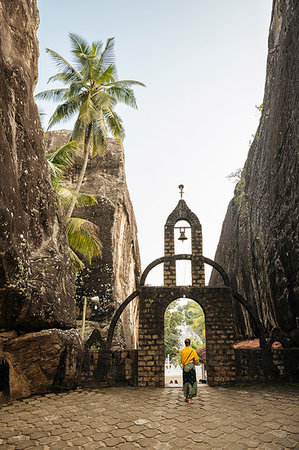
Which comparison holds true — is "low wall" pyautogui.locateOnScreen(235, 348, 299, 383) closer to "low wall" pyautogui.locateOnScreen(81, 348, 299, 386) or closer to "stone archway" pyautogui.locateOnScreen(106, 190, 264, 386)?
"low wall" pyautogui.locateOnScreen(81, 348, 299, 386)

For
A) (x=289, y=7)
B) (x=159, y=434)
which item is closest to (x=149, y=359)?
(x=159, y=434)

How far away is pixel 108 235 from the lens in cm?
1362

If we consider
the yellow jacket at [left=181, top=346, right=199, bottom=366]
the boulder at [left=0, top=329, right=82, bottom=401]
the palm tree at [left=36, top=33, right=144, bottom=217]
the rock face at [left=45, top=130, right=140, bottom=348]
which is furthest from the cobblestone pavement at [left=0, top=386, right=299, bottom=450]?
the palm tree at [left=36, top=33, right=144, bottom=217]

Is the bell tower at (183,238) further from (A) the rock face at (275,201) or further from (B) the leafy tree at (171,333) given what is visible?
(B) the leafy tree at (171,333)

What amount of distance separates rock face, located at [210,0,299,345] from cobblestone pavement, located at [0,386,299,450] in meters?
2.78

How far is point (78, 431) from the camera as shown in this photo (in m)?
4.26

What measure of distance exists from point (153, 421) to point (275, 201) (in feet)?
22.5

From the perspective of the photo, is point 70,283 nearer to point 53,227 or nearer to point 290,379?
point 53,227

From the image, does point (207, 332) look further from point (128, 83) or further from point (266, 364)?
point (128, 83)

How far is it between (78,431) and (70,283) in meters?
3.97

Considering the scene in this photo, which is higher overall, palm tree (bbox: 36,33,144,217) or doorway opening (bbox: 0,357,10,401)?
palm tree (bbox: 36,33,144,217)

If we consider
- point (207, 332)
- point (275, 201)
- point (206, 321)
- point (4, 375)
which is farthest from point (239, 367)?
point (4, 375)

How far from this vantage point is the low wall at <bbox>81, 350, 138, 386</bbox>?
769cm

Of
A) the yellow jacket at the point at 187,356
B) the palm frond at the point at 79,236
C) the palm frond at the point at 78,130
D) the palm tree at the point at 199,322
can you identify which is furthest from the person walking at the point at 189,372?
the palm tree at the point at 199,322
